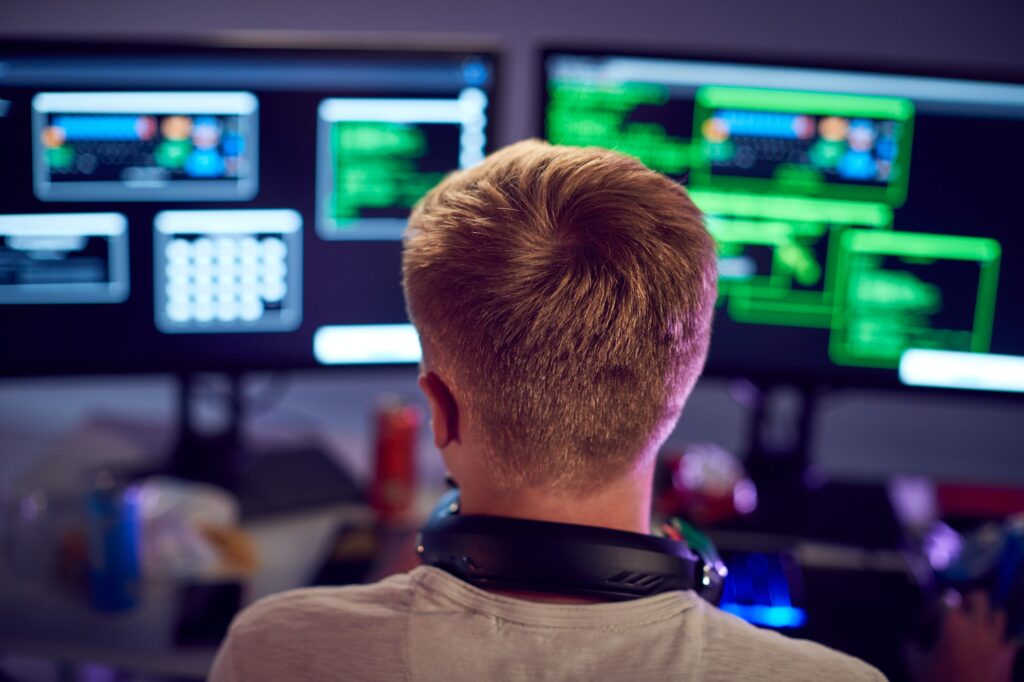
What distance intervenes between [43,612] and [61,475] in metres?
0.37

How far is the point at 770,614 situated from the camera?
126 centimetres

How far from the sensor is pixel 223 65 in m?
1.39

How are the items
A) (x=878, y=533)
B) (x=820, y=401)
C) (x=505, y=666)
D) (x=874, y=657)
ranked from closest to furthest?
(x=505, y=666), (x=874, y=657), (x=878, y=533), (x=820, y=401)

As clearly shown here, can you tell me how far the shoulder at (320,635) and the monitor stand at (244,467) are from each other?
28.0 inches

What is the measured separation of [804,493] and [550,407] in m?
0.96

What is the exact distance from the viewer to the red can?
1.51 m

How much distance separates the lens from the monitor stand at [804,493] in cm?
150

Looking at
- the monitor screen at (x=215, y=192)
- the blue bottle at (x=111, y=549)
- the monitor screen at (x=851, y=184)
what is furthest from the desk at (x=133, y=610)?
the monitor screen at (x=851, y=184)

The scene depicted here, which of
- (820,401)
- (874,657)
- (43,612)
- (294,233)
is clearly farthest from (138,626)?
(820,401)

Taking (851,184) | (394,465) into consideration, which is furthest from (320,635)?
(851,184)

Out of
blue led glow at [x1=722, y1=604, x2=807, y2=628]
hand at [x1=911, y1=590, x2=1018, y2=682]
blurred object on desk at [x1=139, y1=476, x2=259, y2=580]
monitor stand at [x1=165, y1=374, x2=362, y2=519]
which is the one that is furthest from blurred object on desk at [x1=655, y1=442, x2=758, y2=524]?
blurred object on desk at [x1=139, y1=476, x2=259, y2=580]

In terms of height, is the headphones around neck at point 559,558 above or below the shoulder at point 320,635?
above

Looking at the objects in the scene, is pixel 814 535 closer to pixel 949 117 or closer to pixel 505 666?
pixel 949 117

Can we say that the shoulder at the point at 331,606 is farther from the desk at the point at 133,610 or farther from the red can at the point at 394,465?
the red can at the point at 394,465
